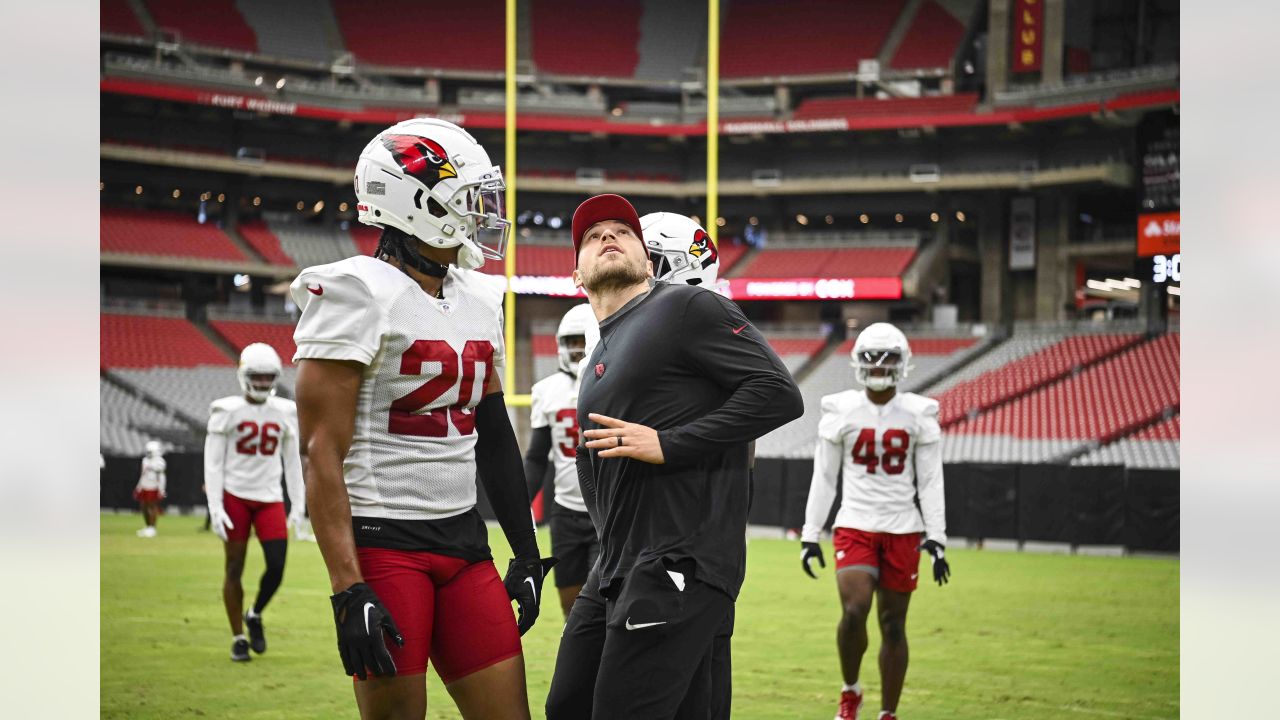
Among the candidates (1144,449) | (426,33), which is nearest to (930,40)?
(426,33)

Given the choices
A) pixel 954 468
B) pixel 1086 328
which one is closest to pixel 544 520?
pixel 954 468

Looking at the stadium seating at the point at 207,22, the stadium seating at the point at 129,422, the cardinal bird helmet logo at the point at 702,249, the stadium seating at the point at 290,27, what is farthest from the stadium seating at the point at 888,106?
the cardinal bird helmet logo at the point at 702,249

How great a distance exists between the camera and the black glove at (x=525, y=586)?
3.09 meters

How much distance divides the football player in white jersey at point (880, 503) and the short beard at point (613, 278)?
2.79 metres

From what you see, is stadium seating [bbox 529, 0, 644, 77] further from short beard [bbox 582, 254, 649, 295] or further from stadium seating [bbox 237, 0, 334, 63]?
short beard [bbox 582, 254, 649, 295]

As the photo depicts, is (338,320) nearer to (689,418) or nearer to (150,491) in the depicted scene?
(689,418)

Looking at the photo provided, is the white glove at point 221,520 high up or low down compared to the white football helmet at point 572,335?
down

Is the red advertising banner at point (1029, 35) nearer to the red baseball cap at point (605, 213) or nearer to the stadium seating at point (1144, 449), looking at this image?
the stadium seating at point (1144, 449)

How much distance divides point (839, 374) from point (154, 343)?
16.1 metres

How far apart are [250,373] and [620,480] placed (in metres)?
5.33

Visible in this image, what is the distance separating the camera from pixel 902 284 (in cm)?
2995

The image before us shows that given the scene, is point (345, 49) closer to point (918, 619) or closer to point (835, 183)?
point (835, 183)

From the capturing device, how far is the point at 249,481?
7379mm

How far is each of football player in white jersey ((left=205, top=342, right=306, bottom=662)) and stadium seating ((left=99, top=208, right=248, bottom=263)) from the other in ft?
79.8
